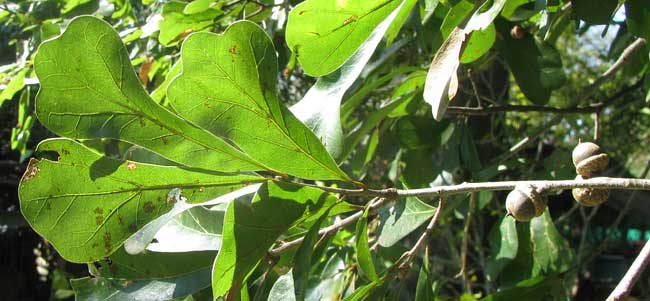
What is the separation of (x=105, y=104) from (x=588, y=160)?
1.95 feet

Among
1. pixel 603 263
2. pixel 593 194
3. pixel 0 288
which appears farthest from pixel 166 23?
pixel 603 263

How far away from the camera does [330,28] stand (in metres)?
0.89

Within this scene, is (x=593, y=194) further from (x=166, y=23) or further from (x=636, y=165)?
(x=636, y=165)

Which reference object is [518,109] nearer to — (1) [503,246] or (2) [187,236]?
(1) [503,246]

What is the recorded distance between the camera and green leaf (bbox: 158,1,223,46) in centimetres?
134

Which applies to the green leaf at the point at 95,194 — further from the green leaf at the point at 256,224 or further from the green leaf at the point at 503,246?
the green leaf at the point at 503,246

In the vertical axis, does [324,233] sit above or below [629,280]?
below

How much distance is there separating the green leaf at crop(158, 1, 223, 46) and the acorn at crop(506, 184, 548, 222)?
76 centimetres

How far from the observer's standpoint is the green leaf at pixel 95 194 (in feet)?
2.61

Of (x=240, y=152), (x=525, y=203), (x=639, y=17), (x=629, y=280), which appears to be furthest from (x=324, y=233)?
(x=639, y=17)

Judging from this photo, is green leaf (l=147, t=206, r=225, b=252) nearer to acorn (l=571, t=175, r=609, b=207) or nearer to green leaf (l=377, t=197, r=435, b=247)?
green leaf (l=377, t=197, r=435, b=247)

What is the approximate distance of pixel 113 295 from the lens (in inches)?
38.9

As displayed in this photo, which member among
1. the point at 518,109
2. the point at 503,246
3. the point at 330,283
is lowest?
the point at 503,246

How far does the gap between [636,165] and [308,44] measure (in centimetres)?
580
